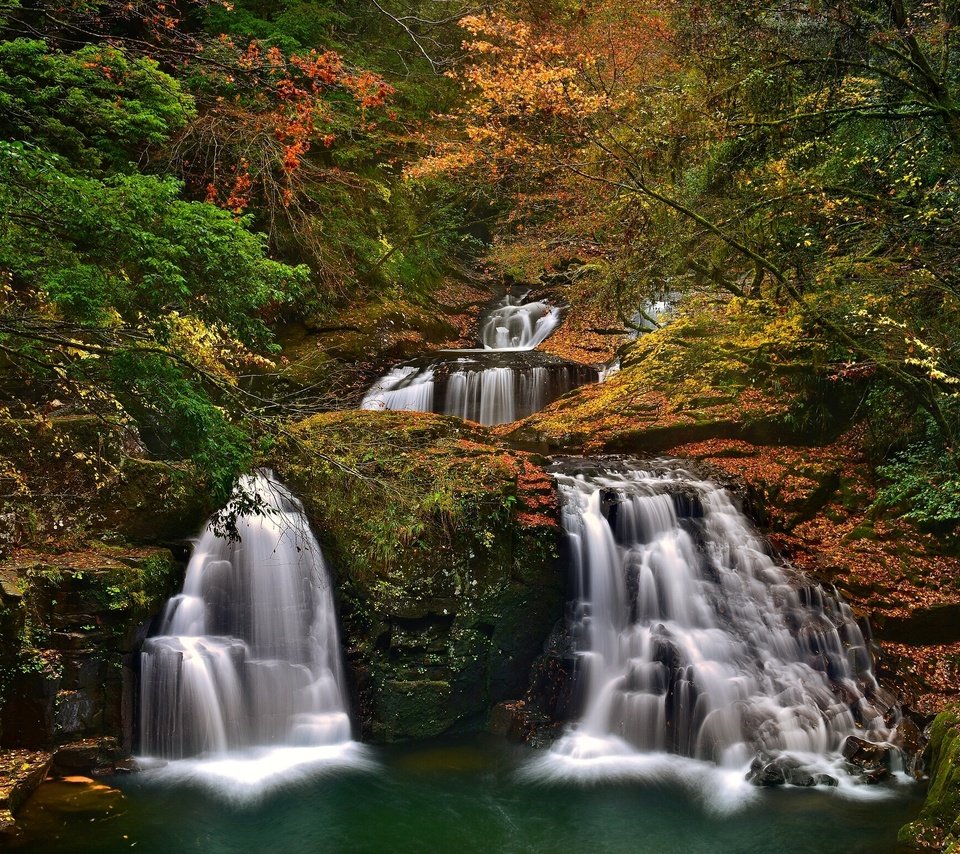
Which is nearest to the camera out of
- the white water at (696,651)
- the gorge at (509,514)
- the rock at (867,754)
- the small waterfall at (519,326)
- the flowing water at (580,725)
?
the gorge at (509,514)

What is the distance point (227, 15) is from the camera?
1269 cm

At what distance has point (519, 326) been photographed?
59.7ft

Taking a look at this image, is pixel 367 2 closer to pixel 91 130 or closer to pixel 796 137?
pixel 91 130

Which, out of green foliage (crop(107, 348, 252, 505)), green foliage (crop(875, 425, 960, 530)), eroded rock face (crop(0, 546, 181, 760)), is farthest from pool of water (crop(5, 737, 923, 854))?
green foliage (crop(875, 425, 960, 530))

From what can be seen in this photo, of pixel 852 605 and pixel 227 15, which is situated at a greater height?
pixel 227 15

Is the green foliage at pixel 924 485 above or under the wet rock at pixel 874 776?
above

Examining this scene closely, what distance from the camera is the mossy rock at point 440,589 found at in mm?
7547

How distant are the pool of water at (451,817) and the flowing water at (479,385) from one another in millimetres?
7225

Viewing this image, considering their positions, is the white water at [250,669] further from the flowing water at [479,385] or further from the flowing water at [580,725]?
the flowing water at [479,385]

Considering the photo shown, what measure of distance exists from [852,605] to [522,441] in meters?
5.35

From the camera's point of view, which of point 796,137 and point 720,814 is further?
point 796,137

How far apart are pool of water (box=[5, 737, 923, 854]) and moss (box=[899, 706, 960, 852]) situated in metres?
0.23

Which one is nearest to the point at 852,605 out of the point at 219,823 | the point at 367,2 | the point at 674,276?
the point at 674,276

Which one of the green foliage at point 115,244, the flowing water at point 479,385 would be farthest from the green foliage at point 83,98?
the flowing water at point 479,385
